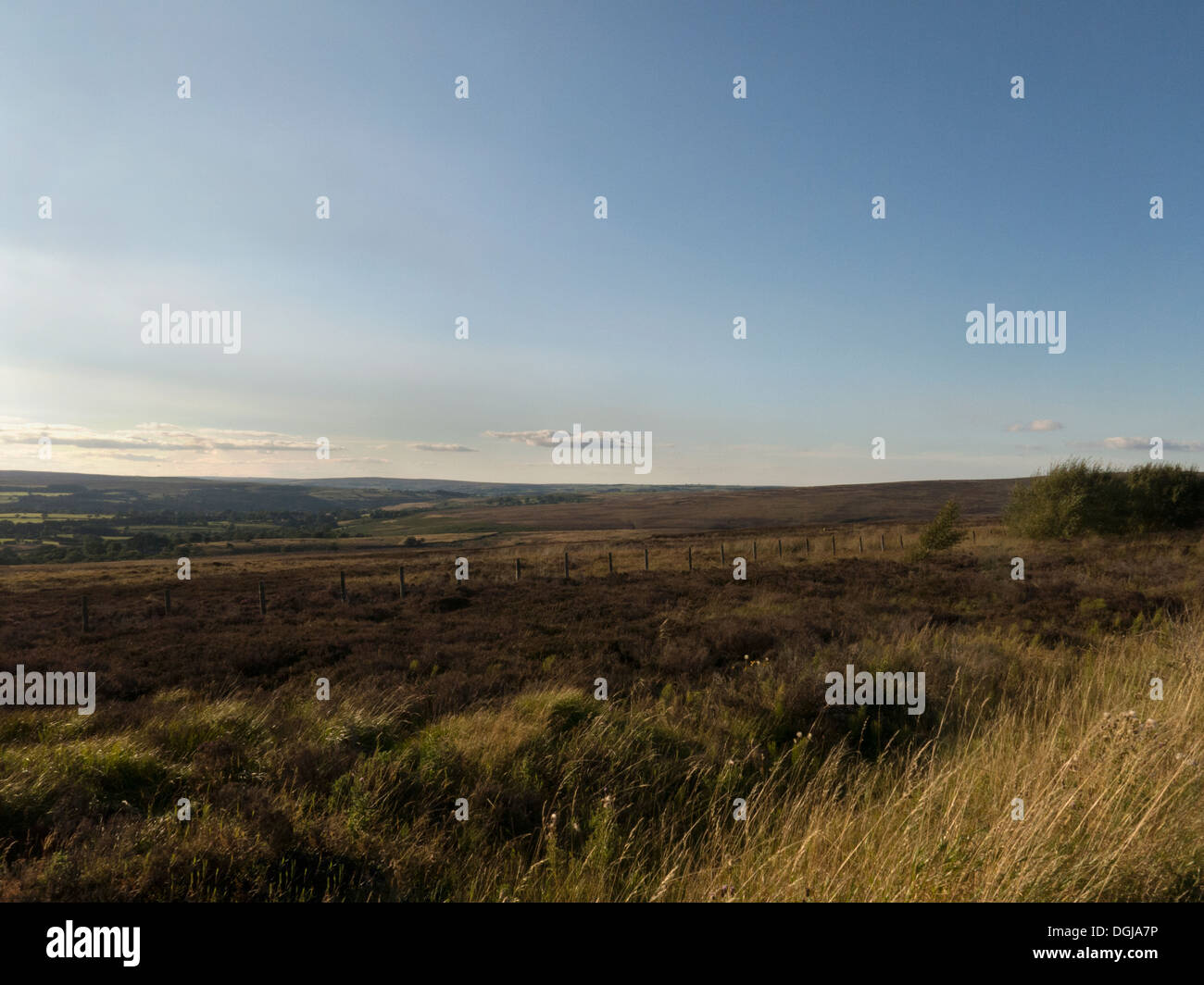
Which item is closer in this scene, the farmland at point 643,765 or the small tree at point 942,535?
the farmland at point 643,765

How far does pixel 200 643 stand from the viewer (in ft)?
52.5

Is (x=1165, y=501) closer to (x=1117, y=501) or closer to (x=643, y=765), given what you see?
(x=1117, y=501)

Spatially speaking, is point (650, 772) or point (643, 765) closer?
point (650, 772)

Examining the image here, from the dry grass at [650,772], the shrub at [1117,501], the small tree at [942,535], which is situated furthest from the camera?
the shrub at [1117,501]

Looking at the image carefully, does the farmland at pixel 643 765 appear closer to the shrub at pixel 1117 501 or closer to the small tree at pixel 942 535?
the small tree at pixel 942 535

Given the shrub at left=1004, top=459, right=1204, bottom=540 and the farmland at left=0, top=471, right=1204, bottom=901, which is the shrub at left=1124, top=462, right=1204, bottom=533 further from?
the farmland at left=0, top=471, right=1204, bottom=901

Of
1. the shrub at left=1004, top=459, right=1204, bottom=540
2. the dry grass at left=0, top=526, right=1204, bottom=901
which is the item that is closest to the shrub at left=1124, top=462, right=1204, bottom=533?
the shrub at left=1004, top=459, right=1204, bottom=540

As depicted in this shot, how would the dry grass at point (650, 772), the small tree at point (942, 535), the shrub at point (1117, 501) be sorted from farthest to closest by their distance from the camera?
the shrub at point (1117, 501), the small tree at point (942, 535), the dry grass at point (650, 772)

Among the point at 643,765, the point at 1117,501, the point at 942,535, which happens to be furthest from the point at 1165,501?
the point at 643,765

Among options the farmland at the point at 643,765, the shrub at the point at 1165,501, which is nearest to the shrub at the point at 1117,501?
the shrub at the point at 1165,501
